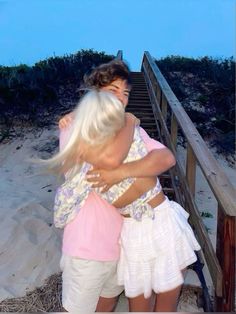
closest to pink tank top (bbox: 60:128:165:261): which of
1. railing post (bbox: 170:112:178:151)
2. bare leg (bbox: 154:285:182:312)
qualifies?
bare leg (bbox: 154:285:182:312)

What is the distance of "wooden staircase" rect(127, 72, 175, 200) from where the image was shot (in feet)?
16.3

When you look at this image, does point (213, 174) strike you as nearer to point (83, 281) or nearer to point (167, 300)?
point (167, 300)

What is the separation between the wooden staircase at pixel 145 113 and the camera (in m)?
4.96

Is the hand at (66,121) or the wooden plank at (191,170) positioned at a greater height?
the hand at (66,121)

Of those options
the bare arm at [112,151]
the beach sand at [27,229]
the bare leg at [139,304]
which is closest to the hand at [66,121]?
the bare arm at [112,151]

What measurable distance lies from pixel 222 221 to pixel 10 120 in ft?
23.2

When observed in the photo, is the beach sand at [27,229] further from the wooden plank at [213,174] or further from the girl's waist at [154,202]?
the wooden plank at [213,174]

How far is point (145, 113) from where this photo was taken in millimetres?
7473

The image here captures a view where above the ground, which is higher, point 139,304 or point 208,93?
point 208,93

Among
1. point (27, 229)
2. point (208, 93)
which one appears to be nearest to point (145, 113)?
point (27, 229)

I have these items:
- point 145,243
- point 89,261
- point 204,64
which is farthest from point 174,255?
point 204,64

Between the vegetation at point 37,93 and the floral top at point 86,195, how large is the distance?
680cm

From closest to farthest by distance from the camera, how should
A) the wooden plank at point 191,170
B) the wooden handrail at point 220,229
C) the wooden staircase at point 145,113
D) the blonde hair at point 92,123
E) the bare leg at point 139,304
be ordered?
the blonde hair at point 92,123 → the bare leg at point 139,304 → the wooden handrail at point 220,229 → the wooden plank at point 191,170 → the wooden staircase at point 145,113

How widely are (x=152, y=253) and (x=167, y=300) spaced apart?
219mm
